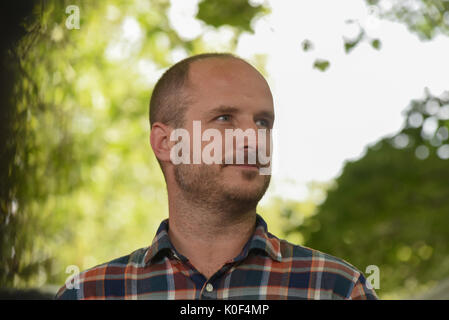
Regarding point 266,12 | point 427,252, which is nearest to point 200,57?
point 266,12

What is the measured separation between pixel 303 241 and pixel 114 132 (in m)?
3.55

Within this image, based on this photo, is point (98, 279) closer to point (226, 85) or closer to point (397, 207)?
point (226, 85)

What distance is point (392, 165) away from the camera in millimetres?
4633

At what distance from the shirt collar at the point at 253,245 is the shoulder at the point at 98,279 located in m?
0.07

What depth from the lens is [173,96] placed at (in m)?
1.75

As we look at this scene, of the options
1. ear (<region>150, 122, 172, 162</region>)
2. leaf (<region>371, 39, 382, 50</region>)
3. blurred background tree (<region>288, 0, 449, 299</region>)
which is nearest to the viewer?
ear (<region>150, 122, 172, 162</region>)

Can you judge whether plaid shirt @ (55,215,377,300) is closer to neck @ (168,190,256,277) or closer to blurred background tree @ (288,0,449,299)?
neck @ (168,190,256,277)

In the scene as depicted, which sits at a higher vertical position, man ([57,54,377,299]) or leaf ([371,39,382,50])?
leaf ([371,39,382,50])

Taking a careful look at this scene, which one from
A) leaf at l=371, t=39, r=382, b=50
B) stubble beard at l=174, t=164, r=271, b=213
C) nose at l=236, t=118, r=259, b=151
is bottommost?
stubble beard at l=174, t=164, r=271, b=213

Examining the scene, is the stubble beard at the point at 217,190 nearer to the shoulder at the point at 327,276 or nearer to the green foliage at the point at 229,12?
the shoulder at the point at 327,276

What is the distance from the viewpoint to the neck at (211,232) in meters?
1.68

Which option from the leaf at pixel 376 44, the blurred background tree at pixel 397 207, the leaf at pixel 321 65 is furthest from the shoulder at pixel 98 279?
the blurred background tree at pixel 397 207

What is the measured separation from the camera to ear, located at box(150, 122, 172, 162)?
1763 millimetres

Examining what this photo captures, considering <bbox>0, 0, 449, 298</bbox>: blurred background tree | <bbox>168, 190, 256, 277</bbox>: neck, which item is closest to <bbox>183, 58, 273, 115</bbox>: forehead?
<bbox>168, 190, 256, 277</bbox>: neck
